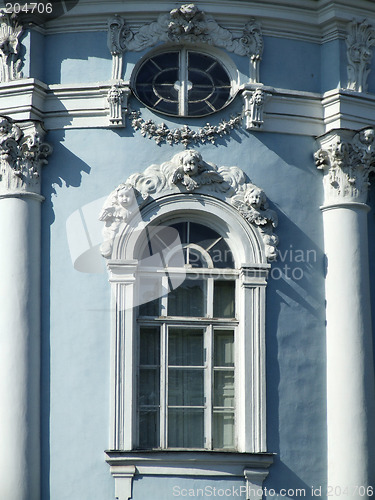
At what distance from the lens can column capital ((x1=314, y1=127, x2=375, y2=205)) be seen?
1805 cm

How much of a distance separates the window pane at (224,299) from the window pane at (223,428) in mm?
1346

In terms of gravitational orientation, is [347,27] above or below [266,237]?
above

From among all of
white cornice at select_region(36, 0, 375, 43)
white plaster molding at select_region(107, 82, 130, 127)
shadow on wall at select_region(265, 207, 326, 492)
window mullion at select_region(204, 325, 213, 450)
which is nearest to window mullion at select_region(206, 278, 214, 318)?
window mullion at select_region(204, 325, 213, 450)

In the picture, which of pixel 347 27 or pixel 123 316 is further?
pixel 347 27

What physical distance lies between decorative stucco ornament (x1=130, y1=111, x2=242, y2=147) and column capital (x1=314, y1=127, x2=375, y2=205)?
4.79 ft

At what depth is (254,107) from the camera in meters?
18.0

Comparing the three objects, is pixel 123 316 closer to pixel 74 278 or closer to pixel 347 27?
pixel 74 278

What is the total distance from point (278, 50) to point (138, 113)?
221 cm

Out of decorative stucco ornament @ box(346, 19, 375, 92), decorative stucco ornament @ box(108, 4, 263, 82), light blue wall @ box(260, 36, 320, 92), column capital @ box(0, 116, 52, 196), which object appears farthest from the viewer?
decorative stucco ornament @ box(346, 19, 375, 92)

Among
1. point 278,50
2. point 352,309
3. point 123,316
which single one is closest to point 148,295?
point 123,316

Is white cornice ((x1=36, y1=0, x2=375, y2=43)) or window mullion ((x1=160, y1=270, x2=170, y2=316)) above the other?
white cornice ((x1=36, y1=0, x2=375, y2=43))

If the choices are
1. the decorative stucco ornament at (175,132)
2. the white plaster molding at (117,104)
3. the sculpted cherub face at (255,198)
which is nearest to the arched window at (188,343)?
the sculpted cherub face at (255,198)

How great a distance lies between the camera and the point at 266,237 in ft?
58.2

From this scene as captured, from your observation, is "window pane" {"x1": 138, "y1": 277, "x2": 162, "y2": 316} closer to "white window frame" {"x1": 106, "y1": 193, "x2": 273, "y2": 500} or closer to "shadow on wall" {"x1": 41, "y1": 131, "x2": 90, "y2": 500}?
"white window frame" {"x1": 106, "y1": 193, "x2": 273, "y2": 500}
